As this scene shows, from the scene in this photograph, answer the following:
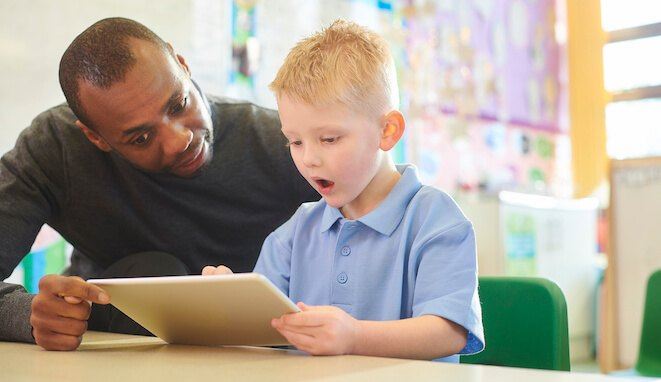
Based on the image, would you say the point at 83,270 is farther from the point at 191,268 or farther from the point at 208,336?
the point at 208,336

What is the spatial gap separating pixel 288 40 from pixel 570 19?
11.8ft

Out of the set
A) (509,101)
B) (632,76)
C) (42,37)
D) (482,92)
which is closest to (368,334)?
(42,37)

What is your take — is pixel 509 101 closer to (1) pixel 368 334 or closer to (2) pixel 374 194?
(2) pixel 374 194

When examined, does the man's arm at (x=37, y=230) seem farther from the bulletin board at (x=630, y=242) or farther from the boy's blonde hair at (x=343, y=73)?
the bulletin board at (x=630, y=242)

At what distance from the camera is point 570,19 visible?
6203mm

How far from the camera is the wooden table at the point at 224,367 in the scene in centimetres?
76

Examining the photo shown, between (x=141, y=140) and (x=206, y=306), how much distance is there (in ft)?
2.15

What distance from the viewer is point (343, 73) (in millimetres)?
1089

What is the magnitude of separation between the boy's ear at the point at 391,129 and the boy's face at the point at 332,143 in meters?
0.01

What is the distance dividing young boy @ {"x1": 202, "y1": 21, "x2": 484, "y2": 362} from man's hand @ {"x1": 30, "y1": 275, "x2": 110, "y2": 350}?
177mm

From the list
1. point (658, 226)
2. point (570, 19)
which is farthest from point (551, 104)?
Result: point (658, 226)

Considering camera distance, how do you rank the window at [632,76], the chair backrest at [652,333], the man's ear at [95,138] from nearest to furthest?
the man's ear at [95,138]
the chair backrest at [652,333]
the window at [632,76]

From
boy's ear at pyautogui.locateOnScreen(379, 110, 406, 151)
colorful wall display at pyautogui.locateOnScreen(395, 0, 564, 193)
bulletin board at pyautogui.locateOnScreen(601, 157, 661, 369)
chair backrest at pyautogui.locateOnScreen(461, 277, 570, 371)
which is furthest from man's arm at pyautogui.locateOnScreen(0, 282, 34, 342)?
colorful wall display at pyautogui.locateOnScreen(395, 0, 564, 193)

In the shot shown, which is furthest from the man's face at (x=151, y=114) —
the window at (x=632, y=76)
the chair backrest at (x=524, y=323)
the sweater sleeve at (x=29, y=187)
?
the window at (x=632, y=76)
